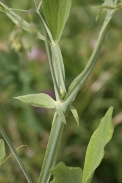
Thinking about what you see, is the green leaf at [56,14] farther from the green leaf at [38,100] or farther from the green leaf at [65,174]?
the green leaf at [65,174]

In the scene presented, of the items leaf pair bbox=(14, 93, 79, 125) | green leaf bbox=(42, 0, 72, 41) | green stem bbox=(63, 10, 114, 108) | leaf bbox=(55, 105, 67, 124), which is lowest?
leaf bbox=(55, 105, 67, 124)

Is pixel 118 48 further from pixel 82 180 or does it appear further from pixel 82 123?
pixel 82 180

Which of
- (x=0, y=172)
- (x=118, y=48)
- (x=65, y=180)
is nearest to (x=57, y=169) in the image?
(x=65, y=180)

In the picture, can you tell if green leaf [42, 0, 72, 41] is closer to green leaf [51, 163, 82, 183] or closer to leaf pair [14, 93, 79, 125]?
leaf pair [14, 93, 79, 125]

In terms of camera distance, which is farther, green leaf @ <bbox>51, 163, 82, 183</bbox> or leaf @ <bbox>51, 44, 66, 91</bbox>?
leaf @ <bbox>51, 44, 66, 91</bbox>

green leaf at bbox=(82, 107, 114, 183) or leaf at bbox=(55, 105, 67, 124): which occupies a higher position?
leaf at bbox=(55, 105, 67, 124)

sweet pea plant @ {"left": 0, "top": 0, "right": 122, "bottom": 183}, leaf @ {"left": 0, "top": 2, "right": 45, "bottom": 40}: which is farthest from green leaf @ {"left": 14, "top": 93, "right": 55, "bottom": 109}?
leaf @ {"left": 0, "top": 2, "right": 45, "bottom": 40}

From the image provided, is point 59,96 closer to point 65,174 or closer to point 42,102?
point 42,102
